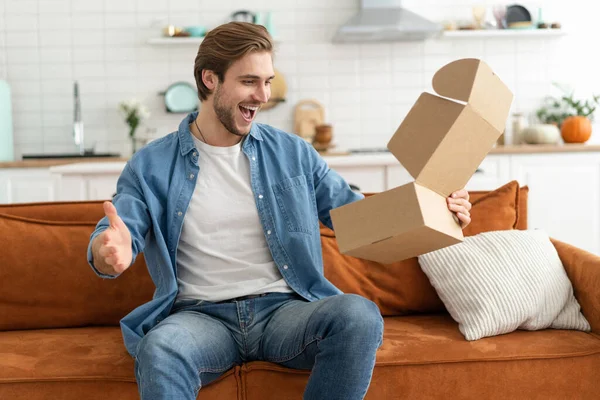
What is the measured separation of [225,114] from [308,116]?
3.25 meters

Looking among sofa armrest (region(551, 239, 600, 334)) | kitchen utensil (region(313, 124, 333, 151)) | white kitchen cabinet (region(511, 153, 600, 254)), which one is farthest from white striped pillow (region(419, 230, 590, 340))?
kitchen utensil (region(313, 124, 333, 151))

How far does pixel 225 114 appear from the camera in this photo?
2.06 m

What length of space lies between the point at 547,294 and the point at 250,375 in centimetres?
84

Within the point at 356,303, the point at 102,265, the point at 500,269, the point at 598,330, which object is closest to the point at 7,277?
the point at 102,265

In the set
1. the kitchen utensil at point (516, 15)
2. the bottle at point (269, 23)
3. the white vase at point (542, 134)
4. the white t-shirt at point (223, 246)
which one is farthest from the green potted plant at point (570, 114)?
the white t-shirt at point (223, 246)

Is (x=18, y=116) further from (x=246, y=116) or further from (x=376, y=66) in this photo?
(x=246, y=116)

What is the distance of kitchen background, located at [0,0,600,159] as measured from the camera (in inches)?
206

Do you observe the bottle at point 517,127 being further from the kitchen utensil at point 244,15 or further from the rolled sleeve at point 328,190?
the rolled sleeve at point 328,190

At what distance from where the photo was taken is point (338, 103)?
530 cm

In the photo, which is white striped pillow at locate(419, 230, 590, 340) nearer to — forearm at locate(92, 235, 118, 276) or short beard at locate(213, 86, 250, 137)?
Answer: short beard at locate(213, 86, 250, 137)

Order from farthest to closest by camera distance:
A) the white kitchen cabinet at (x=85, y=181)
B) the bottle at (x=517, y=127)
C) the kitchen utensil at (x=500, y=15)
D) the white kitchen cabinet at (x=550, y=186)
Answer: the kitchen utensil at (x=500, y=15) < the bottle at (x=517, y=127) < the white kitchen cabinet at (x=550, y=186) < the white kitchen cabinet at (x=85, y=181)

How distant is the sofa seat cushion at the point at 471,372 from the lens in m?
1.85

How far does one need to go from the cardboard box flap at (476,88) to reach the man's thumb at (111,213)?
28.3 inches

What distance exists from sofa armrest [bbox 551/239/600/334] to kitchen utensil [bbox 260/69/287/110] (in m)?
3.28
